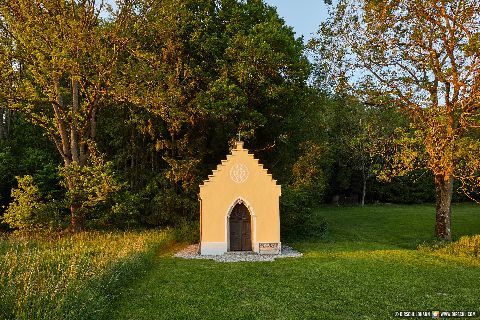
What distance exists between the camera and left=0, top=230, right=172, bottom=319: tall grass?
357 inches

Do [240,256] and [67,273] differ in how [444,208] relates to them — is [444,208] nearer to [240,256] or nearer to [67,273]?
[240,256]

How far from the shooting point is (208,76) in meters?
26.0

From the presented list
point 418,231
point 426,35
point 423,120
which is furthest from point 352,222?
point 426,35

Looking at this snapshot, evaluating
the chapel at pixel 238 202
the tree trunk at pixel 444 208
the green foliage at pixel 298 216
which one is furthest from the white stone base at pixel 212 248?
the tree trunk at pixel 444 208

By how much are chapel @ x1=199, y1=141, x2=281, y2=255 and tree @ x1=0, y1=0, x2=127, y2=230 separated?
7.89 m

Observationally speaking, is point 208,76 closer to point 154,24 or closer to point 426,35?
point 154,24

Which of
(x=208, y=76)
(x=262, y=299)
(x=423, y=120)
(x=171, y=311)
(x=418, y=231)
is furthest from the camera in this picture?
(x=418, y=231)

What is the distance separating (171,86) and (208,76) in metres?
3.13

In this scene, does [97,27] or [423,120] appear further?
[97,27]

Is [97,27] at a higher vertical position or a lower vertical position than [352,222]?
higher

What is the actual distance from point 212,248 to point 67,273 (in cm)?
814

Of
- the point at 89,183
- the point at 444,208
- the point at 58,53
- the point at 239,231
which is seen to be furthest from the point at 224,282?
the point at 444,208

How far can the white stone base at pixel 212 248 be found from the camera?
19.7 m

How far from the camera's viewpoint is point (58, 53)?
19.7m
